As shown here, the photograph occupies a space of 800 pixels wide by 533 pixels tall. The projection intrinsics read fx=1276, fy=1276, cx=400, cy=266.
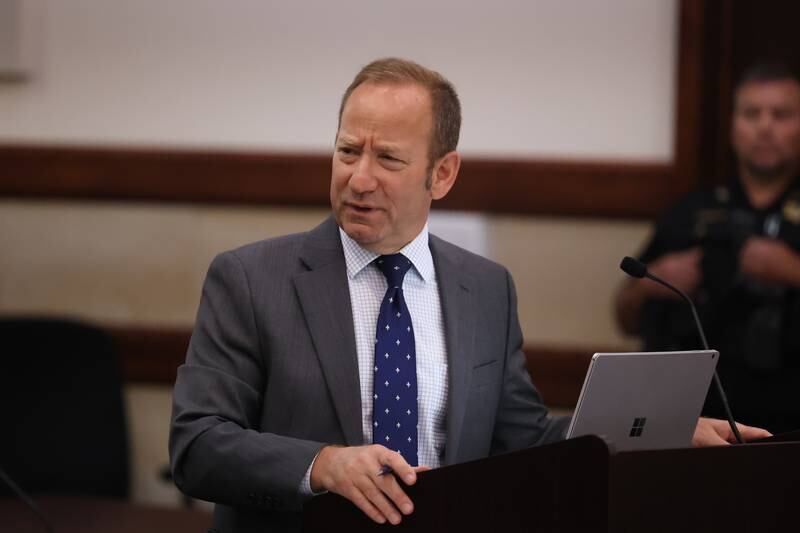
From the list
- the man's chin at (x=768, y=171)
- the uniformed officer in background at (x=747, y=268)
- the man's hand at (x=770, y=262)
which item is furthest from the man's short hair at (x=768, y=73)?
the man's hand at (x=770, y=262)

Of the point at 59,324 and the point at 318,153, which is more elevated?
the point at 318,153

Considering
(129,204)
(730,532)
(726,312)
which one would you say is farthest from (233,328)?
(129,204)

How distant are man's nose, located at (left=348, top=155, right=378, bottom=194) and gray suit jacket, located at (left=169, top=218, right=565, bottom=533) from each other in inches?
6.4

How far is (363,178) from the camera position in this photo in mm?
2195

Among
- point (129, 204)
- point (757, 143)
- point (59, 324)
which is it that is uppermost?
point (757, 143)

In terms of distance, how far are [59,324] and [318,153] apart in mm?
1038

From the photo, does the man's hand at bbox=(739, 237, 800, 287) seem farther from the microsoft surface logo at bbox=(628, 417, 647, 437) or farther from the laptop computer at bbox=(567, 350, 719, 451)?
the microsoft surface logo at bbox=(628, 417, 647, 437)

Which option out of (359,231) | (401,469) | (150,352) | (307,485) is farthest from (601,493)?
(150,352)

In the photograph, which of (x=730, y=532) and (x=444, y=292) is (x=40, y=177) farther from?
(x=730, y=532)

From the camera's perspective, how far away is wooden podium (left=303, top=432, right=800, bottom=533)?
1681mm

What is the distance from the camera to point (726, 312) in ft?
11.7

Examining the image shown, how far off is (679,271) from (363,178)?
170cm

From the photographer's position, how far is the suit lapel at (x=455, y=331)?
2.24 meters

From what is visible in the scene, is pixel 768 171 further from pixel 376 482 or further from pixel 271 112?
pixel 376 482
